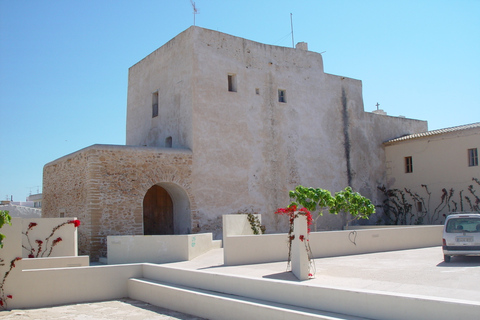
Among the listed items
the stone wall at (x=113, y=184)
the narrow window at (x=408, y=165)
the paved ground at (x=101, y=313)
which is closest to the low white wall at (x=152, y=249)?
the stone wall at (x=113, y=184)

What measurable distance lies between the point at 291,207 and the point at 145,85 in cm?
1547

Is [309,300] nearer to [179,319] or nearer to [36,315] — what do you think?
[179,319]

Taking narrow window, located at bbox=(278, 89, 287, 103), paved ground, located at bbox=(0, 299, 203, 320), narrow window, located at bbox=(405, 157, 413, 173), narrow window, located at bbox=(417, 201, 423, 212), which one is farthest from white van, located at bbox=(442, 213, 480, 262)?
narrow window, located at bbox=(405, 157, 413, 173)

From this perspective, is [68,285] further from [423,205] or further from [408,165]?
[408,165]

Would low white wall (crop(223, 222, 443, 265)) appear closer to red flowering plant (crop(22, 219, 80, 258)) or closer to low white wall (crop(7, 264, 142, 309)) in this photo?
low white wall (crop(7, 264, 142, 309))

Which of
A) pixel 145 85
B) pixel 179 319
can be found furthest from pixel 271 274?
pixel 145 85

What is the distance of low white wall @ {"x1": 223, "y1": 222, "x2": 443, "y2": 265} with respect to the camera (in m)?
13.3

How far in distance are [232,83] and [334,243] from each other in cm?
974

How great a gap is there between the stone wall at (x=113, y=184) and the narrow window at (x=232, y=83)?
4.04 m

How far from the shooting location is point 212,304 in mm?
8742

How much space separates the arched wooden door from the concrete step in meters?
10.3

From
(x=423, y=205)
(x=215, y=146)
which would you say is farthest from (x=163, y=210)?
(x=423, y=205)

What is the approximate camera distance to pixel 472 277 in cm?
945

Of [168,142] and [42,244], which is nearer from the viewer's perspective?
[42,244]
